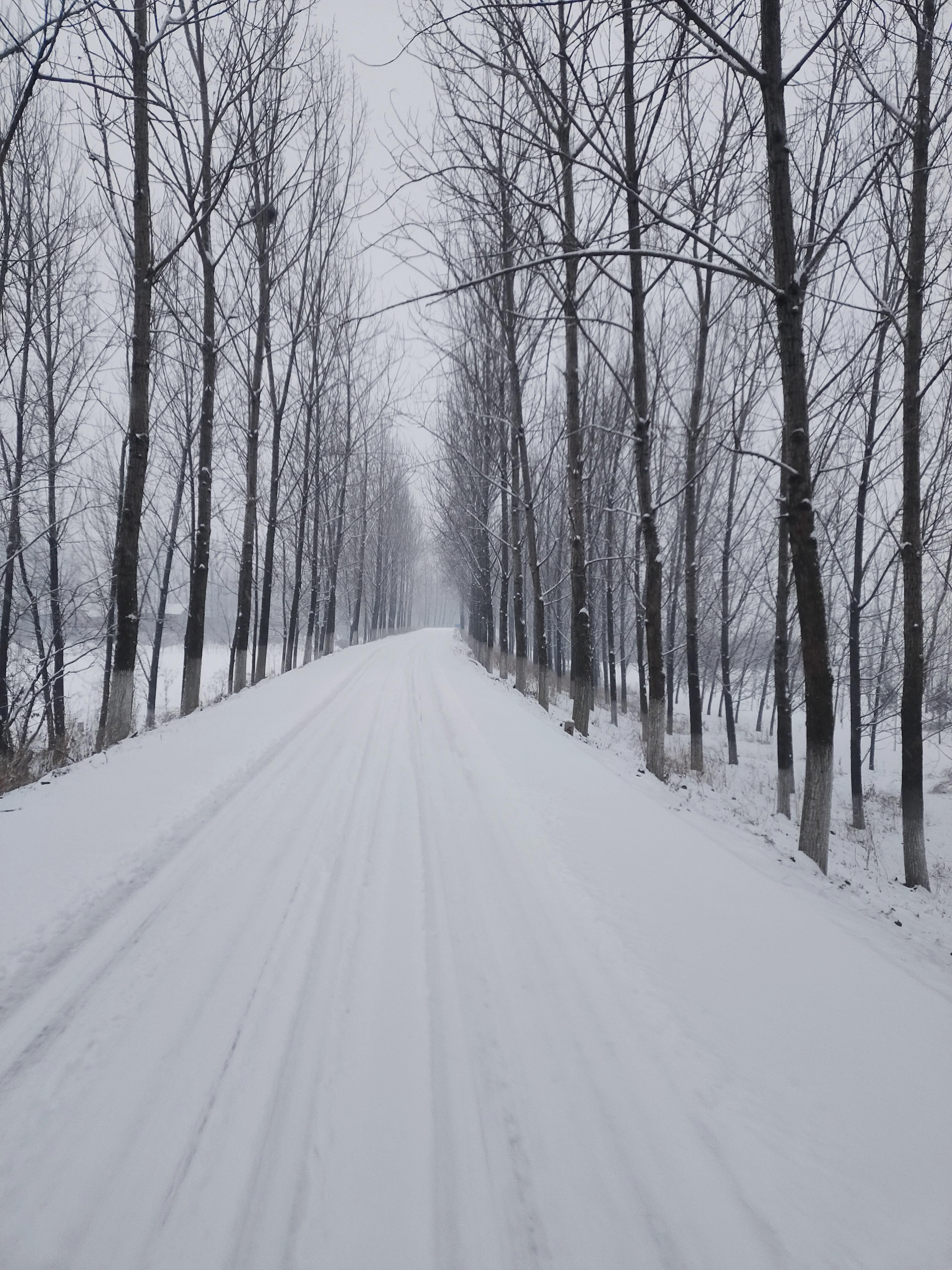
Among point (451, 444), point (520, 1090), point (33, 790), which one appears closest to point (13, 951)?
point (520, 1090)

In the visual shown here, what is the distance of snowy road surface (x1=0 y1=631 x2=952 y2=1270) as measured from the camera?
121 cm

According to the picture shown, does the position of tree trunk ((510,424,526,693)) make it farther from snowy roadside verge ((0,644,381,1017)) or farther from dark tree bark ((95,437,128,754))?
dark tree bark ((95,437,128,754))

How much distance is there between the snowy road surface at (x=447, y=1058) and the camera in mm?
1209

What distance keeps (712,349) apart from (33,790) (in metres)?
14.4

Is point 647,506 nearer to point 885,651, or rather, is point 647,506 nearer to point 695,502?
point 695,502

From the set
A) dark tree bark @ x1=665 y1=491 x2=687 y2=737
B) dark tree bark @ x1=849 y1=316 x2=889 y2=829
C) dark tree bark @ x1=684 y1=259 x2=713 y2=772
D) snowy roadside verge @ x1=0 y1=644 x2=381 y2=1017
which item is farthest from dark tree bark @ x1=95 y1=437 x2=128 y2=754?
dark tree bark @ x1=849 y1=316 x2=889 y2=829

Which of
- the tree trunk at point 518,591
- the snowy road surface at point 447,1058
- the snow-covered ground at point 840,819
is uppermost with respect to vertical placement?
the tree trunk at point 518,591

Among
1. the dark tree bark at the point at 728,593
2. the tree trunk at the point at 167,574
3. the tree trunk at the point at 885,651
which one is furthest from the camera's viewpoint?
the tree trunk at the point at 167,574

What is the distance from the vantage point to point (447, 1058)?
1717 mm

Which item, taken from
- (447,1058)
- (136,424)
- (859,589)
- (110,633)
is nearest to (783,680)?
(859,589)

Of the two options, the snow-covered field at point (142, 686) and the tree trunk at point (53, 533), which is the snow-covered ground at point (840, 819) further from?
the tree trunk at point (53, 533)

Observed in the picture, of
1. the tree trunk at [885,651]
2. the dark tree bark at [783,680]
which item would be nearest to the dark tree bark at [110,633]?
the dark tree bark at [783,680]

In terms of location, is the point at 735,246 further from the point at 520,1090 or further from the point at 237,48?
the point at 237,48

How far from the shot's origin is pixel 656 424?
10945 mm
